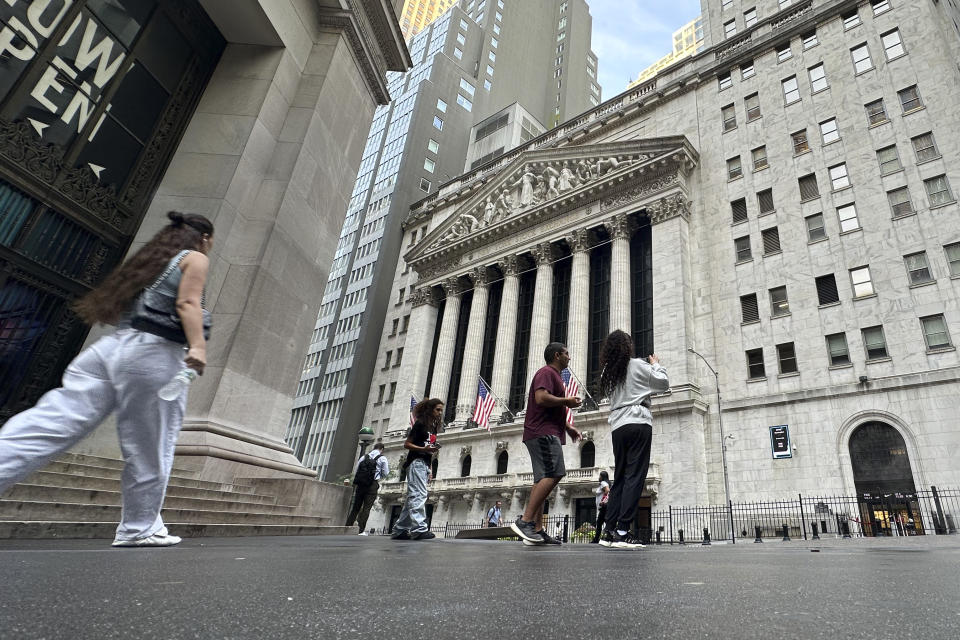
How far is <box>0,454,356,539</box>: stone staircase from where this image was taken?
5.21 m

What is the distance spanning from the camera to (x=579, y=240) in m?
37.5

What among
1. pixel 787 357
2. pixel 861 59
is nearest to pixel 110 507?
pixel 787 357

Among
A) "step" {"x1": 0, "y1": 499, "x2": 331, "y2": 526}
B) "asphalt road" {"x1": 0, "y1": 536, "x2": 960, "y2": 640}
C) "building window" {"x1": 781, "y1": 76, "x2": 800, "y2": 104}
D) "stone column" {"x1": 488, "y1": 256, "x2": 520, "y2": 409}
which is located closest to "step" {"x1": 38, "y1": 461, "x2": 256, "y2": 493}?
"step" {"x1": 0, "y1": 499, "x2": 331, "y2": 526}

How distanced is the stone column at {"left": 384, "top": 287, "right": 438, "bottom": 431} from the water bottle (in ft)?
127

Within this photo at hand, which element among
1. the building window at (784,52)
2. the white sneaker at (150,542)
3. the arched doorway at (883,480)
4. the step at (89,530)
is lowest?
the step at (89,530)

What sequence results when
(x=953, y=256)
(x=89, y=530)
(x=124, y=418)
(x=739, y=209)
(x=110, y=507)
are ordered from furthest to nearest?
(x=739, y=209)
(x=953, y=256)
(x=110, y=507)
(x=89, y=530)
(x=124, y=418)

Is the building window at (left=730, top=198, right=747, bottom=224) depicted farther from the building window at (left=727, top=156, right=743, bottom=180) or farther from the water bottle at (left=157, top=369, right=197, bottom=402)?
the water bottle at (left=157, top=369, right=197, bottom=402)

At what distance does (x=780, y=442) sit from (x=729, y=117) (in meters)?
22.0

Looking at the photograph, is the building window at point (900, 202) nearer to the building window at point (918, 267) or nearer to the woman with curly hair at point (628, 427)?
the building window at point (918, 267)

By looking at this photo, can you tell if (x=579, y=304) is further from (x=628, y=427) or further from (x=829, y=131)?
(x=628, y=427)

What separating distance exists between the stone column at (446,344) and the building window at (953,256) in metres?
30.6

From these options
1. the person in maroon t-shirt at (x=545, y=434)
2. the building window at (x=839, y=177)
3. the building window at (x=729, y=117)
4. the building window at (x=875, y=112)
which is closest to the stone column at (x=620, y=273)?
the building window at (x=729, y=117)

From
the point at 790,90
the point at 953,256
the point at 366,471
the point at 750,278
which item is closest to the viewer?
the point at 366,471

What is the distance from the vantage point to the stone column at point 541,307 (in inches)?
1400
